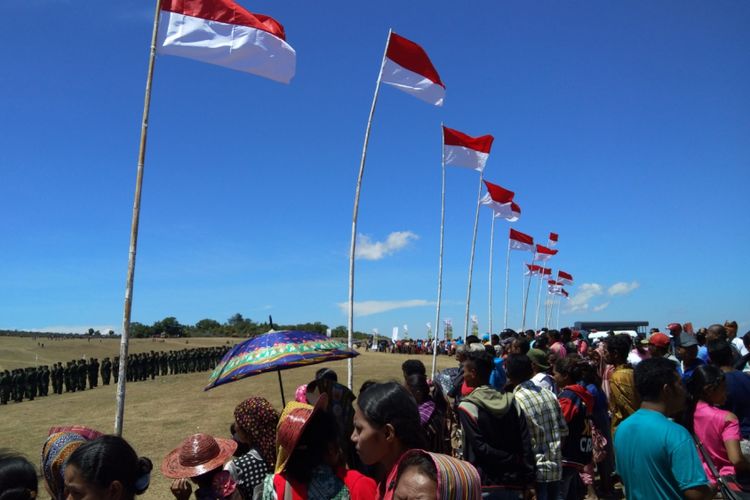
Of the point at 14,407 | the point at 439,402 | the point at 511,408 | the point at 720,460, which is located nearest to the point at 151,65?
the point at 439,402

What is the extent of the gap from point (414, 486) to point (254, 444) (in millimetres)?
2057

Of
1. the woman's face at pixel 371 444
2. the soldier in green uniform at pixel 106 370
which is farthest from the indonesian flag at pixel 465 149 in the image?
the soldier in green uniform at pixel 106 370

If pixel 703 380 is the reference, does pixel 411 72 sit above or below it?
above

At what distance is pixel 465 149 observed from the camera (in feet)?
54.5

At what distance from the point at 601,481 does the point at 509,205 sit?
49.3 ft

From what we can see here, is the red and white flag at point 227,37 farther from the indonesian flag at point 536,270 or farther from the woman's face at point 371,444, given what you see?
the indonesian flag at point 536,270

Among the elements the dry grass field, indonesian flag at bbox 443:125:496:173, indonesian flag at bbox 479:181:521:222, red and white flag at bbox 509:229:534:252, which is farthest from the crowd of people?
red and white flag at bbox 509:229:534:252

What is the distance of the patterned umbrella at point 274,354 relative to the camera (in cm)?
487

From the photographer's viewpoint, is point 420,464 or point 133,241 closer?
point 420,464

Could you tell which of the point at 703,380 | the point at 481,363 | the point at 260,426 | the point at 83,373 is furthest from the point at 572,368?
the point at 83,373

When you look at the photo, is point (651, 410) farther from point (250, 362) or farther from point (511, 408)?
point (250, 362)

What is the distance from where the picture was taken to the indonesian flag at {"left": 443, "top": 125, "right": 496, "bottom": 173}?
16.3 meters

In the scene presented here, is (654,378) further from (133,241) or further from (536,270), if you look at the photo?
(536,270)

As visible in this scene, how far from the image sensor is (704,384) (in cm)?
397
